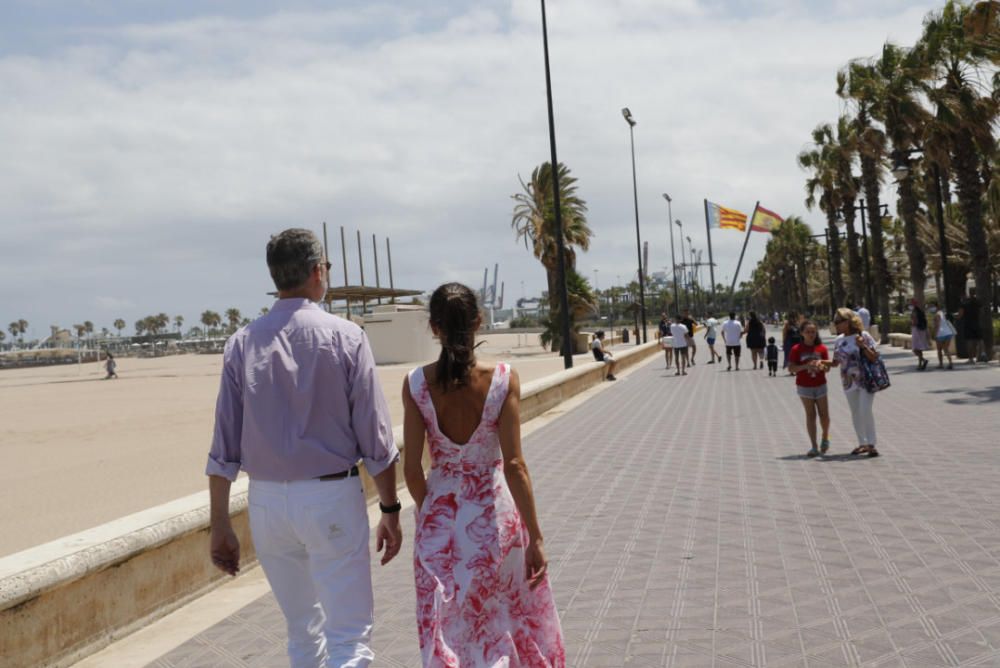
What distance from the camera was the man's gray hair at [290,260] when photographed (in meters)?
3.27

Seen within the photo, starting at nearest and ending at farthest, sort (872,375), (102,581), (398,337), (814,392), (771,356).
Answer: (102,581) < (872,375) < (814,392) < (771,356) < (398,337)

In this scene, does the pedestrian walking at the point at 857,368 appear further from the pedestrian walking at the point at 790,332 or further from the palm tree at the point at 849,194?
the palm tree at the point at 849,194

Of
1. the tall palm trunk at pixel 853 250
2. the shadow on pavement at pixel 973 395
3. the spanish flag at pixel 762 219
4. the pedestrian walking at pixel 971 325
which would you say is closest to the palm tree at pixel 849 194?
the tall palm trunk at pixel 853 250

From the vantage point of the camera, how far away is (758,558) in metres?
6.25

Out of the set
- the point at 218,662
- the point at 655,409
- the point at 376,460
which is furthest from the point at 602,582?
the point at 655,409

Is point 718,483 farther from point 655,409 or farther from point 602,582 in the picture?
point 655,409

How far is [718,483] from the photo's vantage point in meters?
9.31

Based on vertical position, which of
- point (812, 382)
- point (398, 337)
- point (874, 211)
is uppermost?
point (874, 211)

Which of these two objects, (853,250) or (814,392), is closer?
(814,392)

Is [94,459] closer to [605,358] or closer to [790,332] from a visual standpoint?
[790,332]

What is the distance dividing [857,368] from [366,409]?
27.2 ft

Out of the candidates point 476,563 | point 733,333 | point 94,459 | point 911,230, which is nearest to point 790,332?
point 733,333

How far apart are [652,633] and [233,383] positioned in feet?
8.53

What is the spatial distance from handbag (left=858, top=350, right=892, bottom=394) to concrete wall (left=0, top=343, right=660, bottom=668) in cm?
668
